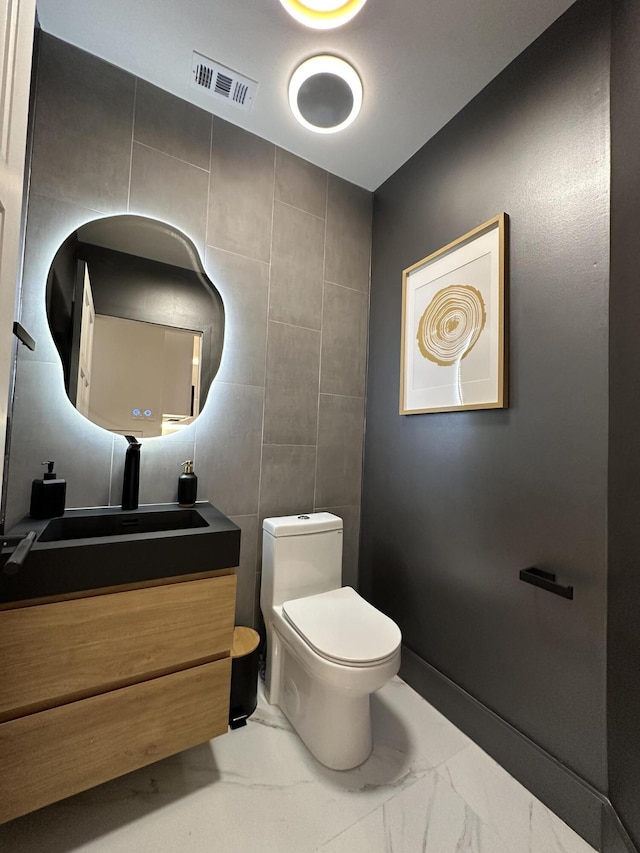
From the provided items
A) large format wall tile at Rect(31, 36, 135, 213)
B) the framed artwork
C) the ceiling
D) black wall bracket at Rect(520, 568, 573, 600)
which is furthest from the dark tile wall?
black wall bracket at Rect(520, 568, 573, 600)

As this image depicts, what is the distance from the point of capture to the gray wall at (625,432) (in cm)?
100

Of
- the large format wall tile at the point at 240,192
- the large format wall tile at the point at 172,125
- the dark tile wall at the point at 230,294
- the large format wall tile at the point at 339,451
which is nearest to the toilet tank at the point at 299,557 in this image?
the dark tile wall at the point at 230,294

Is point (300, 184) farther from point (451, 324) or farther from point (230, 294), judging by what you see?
point (451, 324)

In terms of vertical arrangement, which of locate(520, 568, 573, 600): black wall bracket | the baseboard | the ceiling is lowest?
the baseboard

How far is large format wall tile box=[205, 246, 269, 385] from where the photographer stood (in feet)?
5.71

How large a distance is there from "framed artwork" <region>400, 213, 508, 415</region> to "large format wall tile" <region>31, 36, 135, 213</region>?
137 centimetres

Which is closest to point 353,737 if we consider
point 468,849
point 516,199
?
point 468,849

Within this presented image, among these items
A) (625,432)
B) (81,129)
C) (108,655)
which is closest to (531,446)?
(625,432)

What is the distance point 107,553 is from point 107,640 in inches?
9.4

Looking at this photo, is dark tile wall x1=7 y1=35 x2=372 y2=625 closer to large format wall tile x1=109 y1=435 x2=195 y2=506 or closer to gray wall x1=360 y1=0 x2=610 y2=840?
large format wall tile x1=109 y1=435 x2=195 y2=506

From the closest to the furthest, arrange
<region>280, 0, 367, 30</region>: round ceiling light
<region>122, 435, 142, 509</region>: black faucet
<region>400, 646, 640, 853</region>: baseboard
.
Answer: <region>400, 646, 640, 853</region>: baseboard
<region>280, 0, 367, 30</region>: round ceiling light
<region>122, 435, 142, 509</region>: black faucet

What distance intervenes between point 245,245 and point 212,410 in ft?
2.69

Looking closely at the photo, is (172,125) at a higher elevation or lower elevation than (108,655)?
higher

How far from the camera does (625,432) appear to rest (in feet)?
3.41
